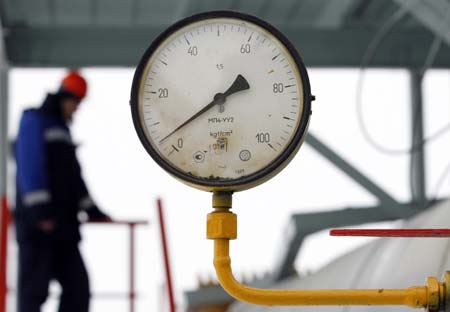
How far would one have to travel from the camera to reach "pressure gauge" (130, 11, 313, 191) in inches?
155

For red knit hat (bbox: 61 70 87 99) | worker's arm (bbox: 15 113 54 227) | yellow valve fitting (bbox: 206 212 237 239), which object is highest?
red knit hat (bbox: 61 70 87 99)

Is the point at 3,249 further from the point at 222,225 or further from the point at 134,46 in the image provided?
the point at 222,225

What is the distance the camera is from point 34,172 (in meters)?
6.87

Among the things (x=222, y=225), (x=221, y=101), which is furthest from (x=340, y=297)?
(x=221, y=101)

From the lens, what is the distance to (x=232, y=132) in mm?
→ 3967

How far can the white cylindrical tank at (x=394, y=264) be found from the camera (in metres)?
4.70

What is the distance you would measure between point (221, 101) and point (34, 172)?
120 inches

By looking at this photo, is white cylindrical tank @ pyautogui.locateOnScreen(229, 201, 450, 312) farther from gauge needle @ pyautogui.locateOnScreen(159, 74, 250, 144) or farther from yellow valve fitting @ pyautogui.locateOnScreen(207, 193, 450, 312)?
gauge needle @ pyautogui.locateOnScreen(159, 74, 250, 144)

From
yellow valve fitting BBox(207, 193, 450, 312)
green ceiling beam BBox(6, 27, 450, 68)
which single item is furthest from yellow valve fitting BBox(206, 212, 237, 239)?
green ceiling beam BBox(6, 27, 450, 68)

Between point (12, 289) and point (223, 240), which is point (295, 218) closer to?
point (12, 289)

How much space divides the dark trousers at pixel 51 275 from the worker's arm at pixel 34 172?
15cm

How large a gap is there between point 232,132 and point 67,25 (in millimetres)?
6402

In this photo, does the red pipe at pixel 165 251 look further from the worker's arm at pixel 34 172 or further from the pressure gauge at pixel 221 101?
the pressure gauge at pixel 221 101

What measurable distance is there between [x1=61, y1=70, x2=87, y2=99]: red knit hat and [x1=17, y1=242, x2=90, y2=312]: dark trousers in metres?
0.80
